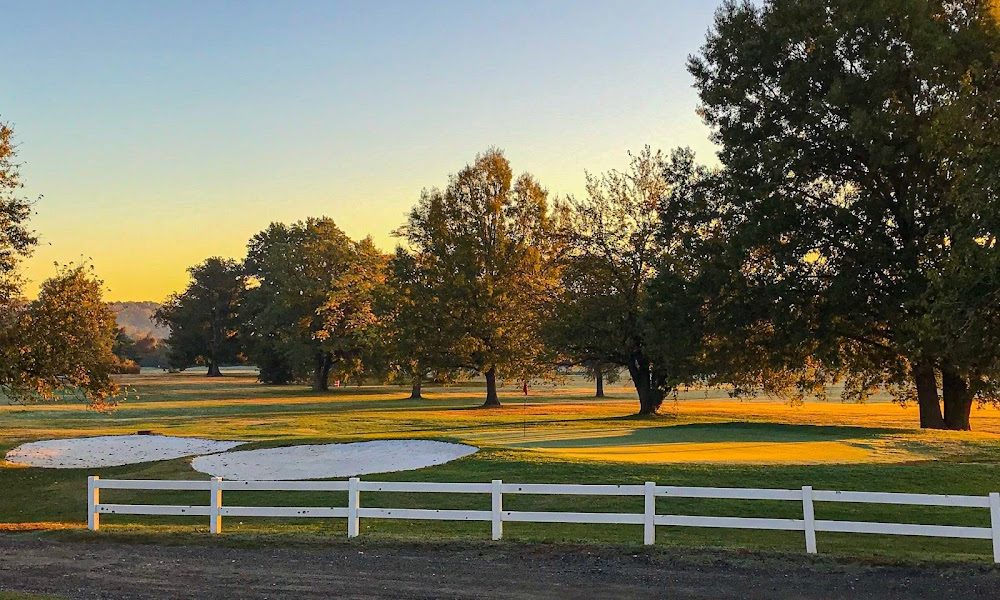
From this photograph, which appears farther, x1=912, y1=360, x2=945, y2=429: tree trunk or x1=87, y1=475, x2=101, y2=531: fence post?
x1=912, y1=360, x2=945, y2=429: tree trunk

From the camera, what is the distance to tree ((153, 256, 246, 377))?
415 ft

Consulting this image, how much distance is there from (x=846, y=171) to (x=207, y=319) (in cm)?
10855

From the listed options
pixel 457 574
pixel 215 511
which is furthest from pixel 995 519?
pixel 215 511

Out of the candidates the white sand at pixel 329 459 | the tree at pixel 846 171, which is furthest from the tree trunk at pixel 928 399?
the white sand at pixel 329 459

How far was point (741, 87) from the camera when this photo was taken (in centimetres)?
3694

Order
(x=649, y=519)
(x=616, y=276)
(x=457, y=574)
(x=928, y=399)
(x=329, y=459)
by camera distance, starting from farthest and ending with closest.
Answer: (x=616, y=276) < (x=928, y=399) < (x=329, y=459) < (x=649, y=519) < (x=457, y=574)

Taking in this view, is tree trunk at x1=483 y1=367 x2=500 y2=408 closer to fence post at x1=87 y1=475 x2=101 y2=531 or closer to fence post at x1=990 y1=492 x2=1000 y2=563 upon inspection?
fence post at x1=87 y1=475 x2=101 y2=531

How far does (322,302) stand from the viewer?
83688mm

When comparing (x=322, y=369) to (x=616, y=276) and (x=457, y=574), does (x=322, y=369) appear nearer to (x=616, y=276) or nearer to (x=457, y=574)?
(x=616, y=276)

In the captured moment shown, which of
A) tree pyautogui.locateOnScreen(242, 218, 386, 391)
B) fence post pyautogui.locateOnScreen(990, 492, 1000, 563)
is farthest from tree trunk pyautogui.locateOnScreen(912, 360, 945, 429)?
tree pyautogui.locateOnScreen(242, 218, 386, 391)

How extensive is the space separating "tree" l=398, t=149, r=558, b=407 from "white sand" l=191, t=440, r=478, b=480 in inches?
1175

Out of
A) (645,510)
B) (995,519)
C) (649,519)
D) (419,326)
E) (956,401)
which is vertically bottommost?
(649,519)

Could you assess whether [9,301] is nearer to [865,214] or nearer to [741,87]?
[741,87]

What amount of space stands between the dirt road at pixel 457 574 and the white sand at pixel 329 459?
9864mm
